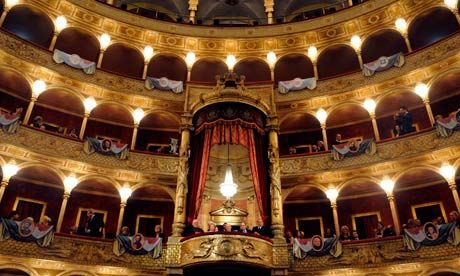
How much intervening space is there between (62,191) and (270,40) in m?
13.1

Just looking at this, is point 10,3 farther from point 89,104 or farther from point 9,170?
point 9,170

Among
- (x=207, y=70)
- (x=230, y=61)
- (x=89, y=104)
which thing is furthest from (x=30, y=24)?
(x=230, y=61)

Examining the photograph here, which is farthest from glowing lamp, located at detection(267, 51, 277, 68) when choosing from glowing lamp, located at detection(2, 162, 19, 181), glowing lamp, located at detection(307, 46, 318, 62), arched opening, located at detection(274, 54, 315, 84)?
glowing lamp, located at detection(2, 162, 19, 181)

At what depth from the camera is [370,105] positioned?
1795cm

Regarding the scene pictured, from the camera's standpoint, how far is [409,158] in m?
15.4

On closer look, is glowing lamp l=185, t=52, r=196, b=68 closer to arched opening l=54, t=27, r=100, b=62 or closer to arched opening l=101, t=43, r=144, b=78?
arched opening l=101, t=43, r=144, b=78

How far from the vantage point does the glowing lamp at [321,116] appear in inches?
735

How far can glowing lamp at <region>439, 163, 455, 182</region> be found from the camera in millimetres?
14781

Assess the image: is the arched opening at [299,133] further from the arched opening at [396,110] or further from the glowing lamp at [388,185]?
the glowing lamp at [388,185]

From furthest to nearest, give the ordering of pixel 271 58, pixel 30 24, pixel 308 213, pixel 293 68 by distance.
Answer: pixel 293 68 → pixel 271 58 → pixel 30 24 → pixel 308 213

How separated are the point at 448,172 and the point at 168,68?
49.1ft

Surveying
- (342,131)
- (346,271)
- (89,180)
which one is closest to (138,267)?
(89,180)

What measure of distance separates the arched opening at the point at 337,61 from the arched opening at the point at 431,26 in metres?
3.02

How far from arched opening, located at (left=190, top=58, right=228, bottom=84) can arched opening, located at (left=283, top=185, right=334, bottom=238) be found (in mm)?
8361
